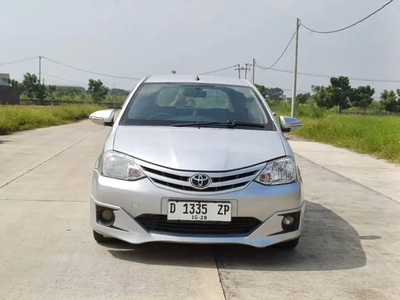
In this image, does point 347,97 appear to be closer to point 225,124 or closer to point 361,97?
point 361,97

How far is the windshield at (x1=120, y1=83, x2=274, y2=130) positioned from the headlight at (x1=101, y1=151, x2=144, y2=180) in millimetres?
652

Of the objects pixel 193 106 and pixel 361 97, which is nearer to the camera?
pixel 193 106

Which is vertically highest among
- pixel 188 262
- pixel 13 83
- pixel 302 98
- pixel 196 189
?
pixel 13 83

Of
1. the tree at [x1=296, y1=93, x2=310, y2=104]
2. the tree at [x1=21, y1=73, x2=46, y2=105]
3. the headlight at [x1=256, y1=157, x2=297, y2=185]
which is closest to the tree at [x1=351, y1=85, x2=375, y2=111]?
the tree at [x1=296, y1=93, x2=310, y2=104]

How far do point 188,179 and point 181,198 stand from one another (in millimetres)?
141

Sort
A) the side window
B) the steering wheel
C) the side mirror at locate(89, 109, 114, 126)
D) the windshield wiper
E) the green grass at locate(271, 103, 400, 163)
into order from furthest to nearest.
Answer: the green grass at locate(271, 103, 400, 163)
the side mirror at locate(89, 109, 114, 126)
the side window
the steering wheel
the windshield wiper

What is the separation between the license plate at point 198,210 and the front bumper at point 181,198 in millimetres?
37

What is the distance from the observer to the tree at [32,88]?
81.3m

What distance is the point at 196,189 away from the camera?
3.65 m

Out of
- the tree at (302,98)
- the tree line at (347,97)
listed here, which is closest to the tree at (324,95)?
the tree line at (347,97)

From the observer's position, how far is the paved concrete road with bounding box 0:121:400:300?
339 cm

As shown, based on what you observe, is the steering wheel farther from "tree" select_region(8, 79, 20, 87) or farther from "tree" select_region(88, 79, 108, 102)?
"tree" select_region(8, 79, 20, 87)

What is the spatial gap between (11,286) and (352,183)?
6.30 meters

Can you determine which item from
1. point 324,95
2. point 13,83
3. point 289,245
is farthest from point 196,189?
point 13,83
